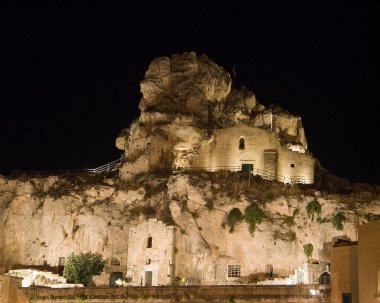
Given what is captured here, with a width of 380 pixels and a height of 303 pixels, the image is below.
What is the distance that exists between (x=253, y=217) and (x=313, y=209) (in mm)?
4725

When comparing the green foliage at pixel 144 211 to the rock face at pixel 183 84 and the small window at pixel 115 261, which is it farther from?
the rock face at pixel 183 84

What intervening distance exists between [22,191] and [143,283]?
717 inches

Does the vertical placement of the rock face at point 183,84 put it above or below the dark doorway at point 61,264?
above

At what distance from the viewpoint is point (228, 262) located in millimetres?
50562

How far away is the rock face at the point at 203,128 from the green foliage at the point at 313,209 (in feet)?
21.4

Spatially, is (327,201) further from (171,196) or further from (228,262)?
(171,196)

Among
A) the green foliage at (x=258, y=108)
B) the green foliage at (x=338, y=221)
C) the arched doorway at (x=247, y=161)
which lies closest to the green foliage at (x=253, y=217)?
the green foliage at (x=338, y=221)

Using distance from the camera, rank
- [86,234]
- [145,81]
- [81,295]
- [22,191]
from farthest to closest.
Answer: [145,81], [22,191], [86,234], [81,295]

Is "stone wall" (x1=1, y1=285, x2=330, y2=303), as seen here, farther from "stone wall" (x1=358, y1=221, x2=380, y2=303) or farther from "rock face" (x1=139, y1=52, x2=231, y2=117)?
"rock face" (x1=139, y1=52, x2=231, y2=117)

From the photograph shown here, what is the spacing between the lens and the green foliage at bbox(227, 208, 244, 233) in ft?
168

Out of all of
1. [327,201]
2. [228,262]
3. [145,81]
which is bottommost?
[228,262]

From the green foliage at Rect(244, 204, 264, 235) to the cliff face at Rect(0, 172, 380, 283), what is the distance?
1.30 ft

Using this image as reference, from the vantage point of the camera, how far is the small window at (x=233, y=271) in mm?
50094

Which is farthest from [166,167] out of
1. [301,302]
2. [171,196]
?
[301,302]
